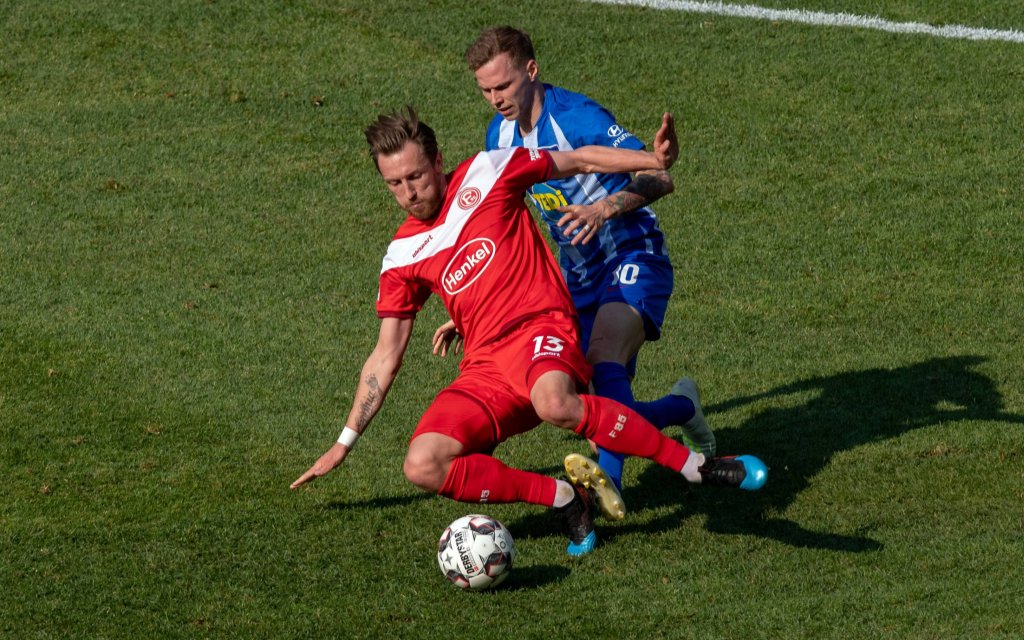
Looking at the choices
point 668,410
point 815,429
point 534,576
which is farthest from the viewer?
point 815,429

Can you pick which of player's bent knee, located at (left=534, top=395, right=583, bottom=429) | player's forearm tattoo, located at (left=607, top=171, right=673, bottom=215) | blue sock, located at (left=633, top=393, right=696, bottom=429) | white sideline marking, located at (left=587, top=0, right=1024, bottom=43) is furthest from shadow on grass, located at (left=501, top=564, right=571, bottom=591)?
white sideline marking, located at (left=587, top=0, right=1024, bottom=43)

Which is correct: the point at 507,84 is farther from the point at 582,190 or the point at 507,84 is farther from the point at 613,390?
the point at 613,390

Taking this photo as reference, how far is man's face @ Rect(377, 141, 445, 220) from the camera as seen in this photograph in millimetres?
6957

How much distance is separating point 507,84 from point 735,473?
8.53 feet

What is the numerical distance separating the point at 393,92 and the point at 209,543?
342 inches

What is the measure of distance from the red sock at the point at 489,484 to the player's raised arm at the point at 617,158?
156 centimetres

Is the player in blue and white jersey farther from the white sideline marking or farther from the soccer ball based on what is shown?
the white sideline marking

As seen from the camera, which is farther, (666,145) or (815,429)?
(815,429)

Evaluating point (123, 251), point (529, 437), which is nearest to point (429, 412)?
point (529, 437)

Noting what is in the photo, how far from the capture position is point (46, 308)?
11148 mm

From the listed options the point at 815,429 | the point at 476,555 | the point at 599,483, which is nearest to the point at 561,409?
the point at 599,483

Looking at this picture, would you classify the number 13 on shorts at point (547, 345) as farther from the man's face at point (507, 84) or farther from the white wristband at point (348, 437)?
the man's face at point (507, 84)

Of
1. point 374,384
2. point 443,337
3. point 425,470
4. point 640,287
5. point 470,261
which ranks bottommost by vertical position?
point 425,470

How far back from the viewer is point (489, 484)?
6.86 metres
